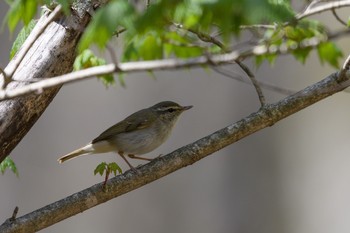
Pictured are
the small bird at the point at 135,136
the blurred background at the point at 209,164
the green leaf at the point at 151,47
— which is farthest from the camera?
the blurred background at the point at 209,164

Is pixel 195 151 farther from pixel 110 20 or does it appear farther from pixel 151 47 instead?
pixel 110 20

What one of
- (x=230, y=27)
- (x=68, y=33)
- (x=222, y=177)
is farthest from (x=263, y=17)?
(x=222, y=177)

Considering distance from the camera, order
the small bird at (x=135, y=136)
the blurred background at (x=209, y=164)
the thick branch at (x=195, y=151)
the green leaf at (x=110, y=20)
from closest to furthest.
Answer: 1. the green leaf at (x=110, y=20)
2. the thick branch at (x=195, y=151)
3. the small bird at (x=135, y=136)
4. the blurred background at (x=209, y=164)

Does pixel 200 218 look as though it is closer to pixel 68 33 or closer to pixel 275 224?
pixel 275 224

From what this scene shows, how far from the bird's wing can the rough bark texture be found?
110cm

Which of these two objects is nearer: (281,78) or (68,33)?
(68,33)

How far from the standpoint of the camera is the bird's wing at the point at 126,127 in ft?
16.6

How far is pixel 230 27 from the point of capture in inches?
87.6

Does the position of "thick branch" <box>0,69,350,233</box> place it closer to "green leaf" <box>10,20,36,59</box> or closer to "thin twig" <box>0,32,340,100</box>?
"green leaf" <box>10,20,36,59</box>

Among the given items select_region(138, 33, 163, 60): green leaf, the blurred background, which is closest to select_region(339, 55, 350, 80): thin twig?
select_region(138, 33, 163, 60): green leaf

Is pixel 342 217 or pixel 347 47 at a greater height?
pixel 347 47

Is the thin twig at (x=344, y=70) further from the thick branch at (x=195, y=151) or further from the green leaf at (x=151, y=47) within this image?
the green leaf at (x=151, y=47)

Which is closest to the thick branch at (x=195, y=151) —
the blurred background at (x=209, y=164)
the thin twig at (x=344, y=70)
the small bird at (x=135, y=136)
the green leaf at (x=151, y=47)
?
the thin twig at (x=344, y=70)

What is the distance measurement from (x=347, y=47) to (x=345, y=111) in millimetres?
700
